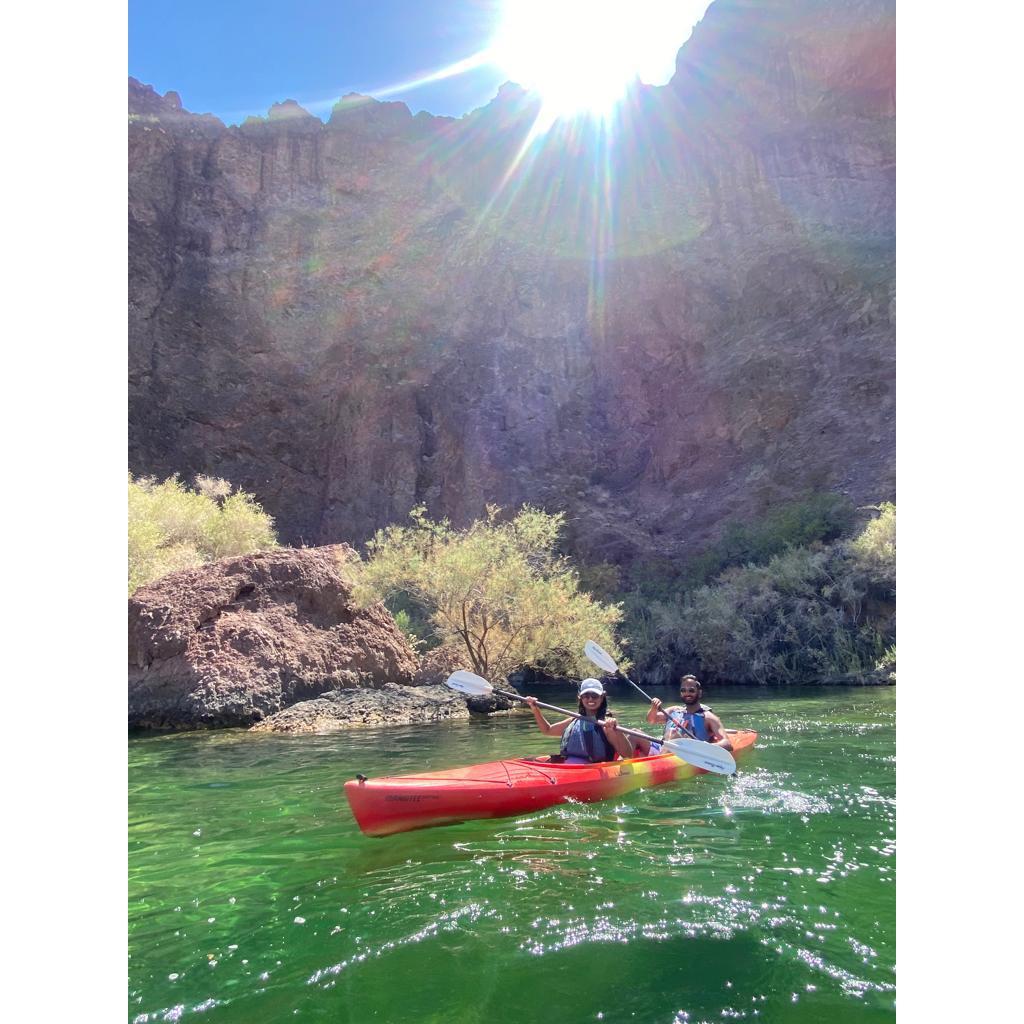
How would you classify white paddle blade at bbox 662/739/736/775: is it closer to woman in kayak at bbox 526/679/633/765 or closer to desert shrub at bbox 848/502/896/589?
woman in kayak at bbox 526/679/633/765

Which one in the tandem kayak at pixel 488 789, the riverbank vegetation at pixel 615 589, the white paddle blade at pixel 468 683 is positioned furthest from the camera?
the riverbank vegetation at pixel 615 589

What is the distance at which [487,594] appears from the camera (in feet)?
44.6

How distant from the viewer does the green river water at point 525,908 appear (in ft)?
8.80

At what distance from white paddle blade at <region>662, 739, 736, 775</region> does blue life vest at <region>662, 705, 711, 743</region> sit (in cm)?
128

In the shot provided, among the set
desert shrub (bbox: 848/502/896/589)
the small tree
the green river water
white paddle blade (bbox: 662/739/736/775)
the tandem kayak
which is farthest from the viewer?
desert shrub (bbox: 848/502/896/589)

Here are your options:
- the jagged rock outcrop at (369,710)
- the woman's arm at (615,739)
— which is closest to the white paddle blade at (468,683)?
the woman's arm at (615,739)

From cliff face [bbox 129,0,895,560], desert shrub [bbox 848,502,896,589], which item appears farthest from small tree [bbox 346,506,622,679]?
cliff face [bbox 129,0,895,560]

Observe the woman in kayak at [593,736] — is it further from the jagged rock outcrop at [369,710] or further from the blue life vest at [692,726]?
the jagged rock outcrop at [369,710]

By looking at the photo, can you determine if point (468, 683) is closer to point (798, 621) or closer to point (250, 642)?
point (250, 642)

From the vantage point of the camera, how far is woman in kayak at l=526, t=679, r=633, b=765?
6082 mm

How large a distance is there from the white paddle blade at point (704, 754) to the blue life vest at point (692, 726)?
4.21 feet
